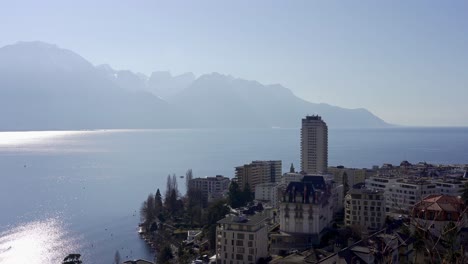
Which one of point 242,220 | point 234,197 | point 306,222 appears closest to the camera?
point 242,220

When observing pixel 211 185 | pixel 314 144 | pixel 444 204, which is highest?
pixel 314 144

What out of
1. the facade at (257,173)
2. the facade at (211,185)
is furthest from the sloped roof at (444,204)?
the facade at (211,185)

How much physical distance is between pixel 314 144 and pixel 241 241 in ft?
107

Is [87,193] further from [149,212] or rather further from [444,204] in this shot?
[444,204]

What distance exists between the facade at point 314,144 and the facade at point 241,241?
30.8m

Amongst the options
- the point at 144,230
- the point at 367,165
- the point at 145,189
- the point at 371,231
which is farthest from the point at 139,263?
the point at 367,165

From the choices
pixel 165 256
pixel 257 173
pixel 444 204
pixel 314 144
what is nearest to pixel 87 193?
pixel 257 173

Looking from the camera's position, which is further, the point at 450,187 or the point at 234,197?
the point at 234,197

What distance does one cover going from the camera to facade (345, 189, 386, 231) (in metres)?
27.3

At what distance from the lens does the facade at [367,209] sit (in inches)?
1075

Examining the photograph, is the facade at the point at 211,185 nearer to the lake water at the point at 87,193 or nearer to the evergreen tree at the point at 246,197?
the lake water at the point at 87,193

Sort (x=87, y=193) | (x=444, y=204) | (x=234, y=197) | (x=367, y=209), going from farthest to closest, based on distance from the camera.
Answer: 1. (x=87, y=193)
2. (x=234, y=197)
3. (x=367, y=209)
4. (x=444, y=204)

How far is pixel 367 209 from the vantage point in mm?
27547

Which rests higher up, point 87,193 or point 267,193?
point 267,193
